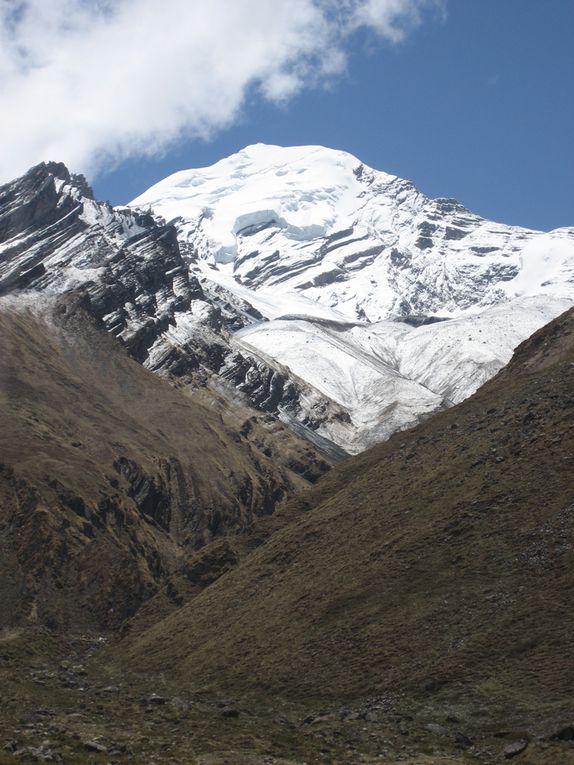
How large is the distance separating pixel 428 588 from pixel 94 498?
7533cm

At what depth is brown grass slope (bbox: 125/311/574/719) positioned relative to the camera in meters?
65.1

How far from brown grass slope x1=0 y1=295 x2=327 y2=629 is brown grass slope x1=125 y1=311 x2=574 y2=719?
19.5 metres

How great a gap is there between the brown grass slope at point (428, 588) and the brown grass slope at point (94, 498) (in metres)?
19.5

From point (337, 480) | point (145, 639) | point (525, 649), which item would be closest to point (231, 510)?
point (337, 480)

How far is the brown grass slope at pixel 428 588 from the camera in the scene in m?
65.1

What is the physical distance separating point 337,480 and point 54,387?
250 feet

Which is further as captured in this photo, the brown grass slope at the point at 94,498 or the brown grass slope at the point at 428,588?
the brown grass slope at the point at 94,498

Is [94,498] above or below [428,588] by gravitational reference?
above

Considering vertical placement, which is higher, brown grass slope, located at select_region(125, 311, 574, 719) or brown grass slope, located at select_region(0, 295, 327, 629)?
brown grass slope, located at select_region(0, 295, 327, 629)

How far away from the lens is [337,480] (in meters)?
120

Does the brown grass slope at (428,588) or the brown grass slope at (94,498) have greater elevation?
the brown grass slope at (94,498)

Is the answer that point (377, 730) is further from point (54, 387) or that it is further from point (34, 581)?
point (54, 387)

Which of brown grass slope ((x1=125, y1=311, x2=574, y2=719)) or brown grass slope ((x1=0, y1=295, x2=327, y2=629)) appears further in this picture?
brown grass slope ((x1=0, y1=295, x2=327, y2=629))

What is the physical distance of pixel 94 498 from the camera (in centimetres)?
14150
